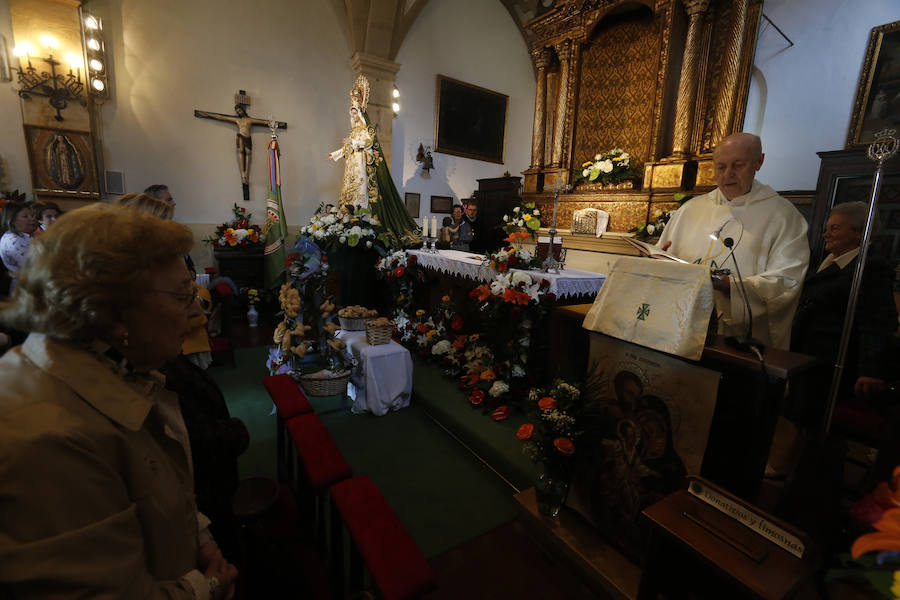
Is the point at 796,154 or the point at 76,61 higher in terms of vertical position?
the point at 76,61

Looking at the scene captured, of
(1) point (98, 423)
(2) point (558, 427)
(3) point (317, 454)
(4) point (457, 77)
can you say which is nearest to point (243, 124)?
(4) point (457, 77)

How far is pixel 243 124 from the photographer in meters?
6.50

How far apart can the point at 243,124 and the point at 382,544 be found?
23.8 ft

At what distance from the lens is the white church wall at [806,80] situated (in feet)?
16.5

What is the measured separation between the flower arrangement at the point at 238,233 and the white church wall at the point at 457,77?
3.04 metres

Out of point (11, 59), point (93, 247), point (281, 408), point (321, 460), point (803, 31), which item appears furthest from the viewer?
point (803, 31)

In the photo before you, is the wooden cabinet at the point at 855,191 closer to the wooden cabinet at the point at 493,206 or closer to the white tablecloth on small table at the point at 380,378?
the wooden cabinet at the point at 493,206

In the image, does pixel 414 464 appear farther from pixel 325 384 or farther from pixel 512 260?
pixel 512 260

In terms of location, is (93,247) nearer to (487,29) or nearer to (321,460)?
(321,460)

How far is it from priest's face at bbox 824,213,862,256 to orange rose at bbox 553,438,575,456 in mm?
2114

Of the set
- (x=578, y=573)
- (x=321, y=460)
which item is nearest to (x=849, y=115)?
(x=578, y=573)

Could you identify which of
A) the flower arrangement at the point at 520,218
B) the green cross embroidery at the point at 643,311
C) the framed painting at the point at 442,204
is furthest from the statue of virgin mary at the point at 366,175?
the green cross embroidery at the point at 643,311

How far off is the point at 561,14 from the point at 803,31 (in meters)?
3.53

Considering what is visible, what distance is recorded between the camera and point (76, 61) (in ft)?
17.1
